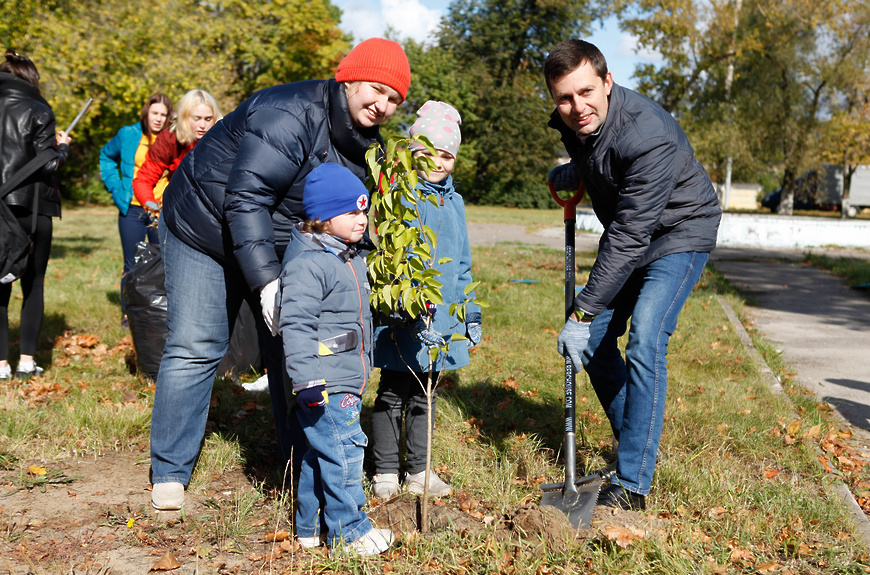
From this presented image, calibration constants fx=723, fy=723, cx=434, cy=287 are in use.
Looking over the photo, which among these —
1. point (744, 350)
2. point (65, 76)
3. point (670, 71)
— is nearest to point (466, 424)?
point (744, 350)

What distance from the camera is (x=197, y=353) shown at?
3.24 metres

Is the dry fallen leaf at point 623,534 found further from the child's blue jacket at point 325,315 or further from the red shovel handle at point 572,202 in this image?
the red shovel handle at point 572,202

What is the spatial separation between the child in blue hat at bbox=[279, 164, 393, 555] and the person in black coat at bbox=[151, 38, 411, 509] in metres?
0.14

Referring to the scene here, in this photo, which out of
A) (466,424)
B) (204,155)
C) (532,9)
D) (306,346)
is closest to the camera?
(306,346)

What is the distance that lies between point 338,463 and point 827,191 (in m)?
52.7

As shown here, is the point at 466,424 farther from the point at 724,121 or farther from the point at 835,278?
the point at 724,121

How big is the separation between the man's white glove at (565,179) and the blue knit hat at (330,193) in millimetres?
1336

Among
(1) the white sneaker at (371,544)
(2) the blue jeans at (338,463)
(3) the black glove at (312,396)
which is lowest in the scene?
(1) the white sneaker at (371,544)

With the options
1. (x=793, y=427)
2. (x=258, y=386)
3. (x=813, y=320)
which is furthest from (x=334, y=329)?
(x=813, y=320)

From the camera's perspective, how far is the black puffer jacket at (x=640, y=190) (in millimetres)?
3039

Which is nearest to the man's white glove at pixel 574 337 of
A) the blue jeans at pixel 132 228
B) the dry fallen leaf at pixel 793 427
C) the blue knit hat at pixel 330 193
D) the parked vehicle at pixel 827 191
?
the blue knit hat at pixel 330 193

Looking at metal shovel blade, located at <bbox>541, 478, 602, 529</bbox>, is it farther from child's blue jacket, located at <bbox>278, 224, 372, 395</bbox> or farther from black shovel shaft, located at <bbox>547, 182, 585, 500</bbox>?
child's blue jacket, located at <bbox>278, 224, 372, 395</bbox>

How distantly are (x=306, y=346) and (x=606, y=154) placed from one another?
1.55 metres

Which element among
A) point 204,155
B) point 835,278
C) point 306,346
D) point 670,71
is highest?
point 670,71
